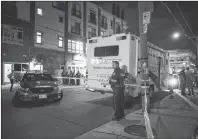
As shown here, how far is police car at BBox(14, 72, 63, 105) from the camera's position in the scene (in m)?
7.44

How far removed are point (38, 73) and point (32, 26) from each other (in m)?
14.1

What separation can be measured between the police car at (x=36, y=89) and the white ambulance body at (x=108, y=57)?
197cm

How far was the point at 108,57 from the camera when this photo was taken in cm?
845

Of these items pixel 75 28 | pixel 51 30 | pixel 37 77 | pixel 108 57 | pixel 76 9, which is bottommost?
pixel 37 77

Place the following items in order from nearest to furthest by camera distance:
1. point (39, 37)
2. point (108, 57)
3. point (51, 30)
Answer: point (108, 57), point (39, 37), point (51, 30)

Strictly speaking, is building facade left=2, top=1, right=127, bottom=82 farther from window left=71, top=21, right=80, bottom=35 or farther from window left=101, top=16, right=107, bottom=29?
window left=101, top=16, right=107, bottom=29

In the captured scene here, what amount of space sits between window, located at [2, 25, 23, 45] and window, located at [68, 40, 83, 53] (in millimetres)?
8445

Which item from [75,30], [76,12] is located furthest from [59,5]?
[75,30]

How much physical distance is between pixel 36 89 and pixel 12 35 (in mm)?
13998

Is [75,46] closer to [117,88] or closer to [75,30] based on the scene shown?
[75,30]

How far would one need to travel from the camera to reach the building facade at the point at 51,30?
18984 mm

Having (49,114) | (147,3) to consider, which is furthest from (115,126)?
(147,3)

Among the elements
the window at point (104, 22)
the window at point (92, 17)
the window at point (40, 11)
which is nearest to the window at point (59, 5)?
the window at point (40, 11)

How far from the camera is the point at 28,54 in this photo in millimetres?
20328
